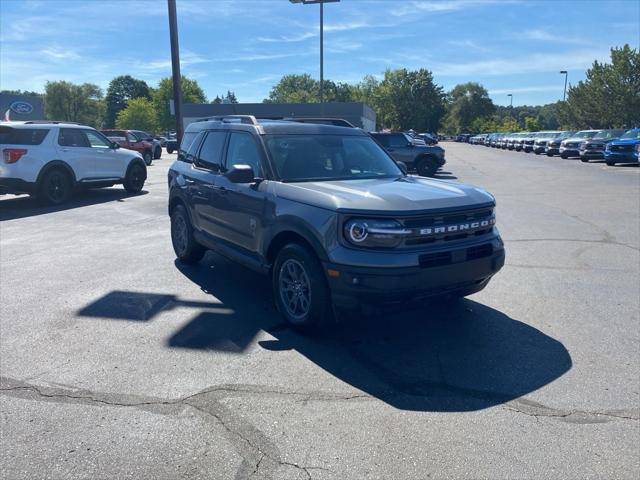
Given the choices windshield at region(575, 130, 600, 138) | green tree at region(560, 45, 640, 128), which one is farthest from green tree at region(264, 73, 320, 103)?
windshield at region(575, 130, 600, 138)

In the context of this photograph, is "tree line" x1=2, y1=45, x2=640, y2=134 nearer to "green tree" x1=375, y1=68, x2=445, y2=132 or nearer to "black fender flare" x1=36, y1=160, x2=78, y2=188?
"green tree" x1=375, y1=68, x2=445, y2=132

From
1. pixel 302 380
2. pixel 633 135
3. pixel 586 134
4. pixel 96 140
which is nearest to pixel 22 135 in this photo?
pixel 96 140

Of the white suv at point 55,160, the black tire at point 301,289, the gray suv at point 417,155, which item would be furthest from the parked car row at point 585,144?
the black tire at point 301,289

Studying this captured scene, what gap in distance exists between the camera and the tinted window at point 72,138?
518 inches

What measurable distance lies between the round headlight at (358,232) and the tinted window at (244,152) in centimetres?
151

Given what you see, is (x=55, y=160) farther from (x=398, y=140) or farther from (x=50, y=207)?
(x=398, y=140)

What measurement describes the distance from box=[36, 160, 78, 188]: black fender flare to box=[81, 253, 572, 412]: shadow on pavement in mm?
8141

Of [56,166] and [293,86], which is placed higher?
[293,86]

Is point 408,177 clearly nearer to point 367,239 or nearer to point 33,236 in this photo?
point 367,239

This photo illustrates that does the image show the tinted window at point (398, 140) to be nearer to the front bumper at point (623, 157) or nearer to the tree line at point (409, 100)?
the front bumper at point (623, 157)

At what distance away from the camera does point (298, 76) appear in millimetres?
138500

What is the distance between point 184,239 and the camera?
7113 millimetres

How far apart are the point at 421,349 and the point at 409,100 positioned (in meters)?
104

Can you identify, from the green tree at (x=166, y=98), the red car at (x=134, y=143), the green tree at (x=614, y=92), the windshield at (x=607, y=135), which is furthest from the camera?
the green tree at (x=166, y=98)
